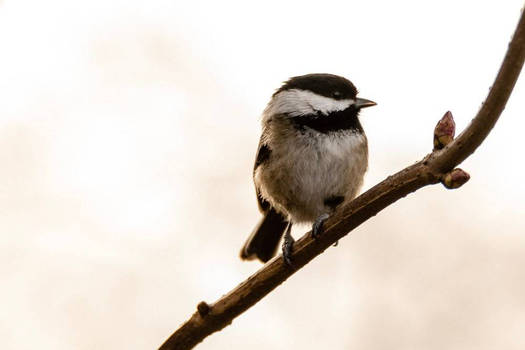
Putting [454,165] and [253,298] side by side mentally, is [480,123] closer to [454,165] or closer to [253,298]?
[454,165]

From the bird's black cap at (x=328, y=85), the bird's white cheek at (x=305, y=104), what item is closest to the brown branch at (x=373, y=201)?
the bird's white cheek at (x=305, y=104)

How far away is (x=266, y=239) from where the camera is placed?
380cm

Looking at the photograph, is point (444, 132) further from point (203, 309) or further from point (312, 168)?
point (312, 168)

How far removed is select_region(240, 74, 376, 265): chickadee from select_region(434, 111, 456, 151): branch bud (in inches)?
46.0

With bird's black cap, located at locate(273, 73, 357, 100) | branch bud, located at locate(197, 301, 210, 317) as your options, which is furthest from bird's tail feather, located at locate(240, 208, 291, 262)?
branch bud, located at locate(197, 301, 210, 317)

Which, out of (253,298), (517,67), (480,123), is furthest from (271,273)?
(517,67)

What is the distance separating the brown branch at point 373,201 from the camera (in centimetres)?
172

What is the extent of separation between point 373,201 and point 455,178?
305 millimetres

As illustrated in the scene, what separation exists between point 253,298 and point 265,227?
151cm

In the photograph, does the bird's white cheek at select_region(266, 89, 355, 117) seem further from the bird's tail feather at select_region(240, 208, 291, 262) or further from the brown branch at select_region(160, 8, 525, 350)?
the brown branch at select_region(160, 8, 525, 350)

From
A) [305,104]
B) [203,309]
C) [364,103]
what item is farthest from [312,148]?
[203,309]

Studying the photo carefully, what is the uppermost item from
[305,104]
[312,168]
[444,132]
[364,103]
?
[305,104]

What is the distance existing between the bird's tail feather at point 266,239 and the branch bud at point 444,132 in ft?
5.96

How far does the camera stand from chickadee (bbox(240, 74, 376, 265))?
323 centimetres
